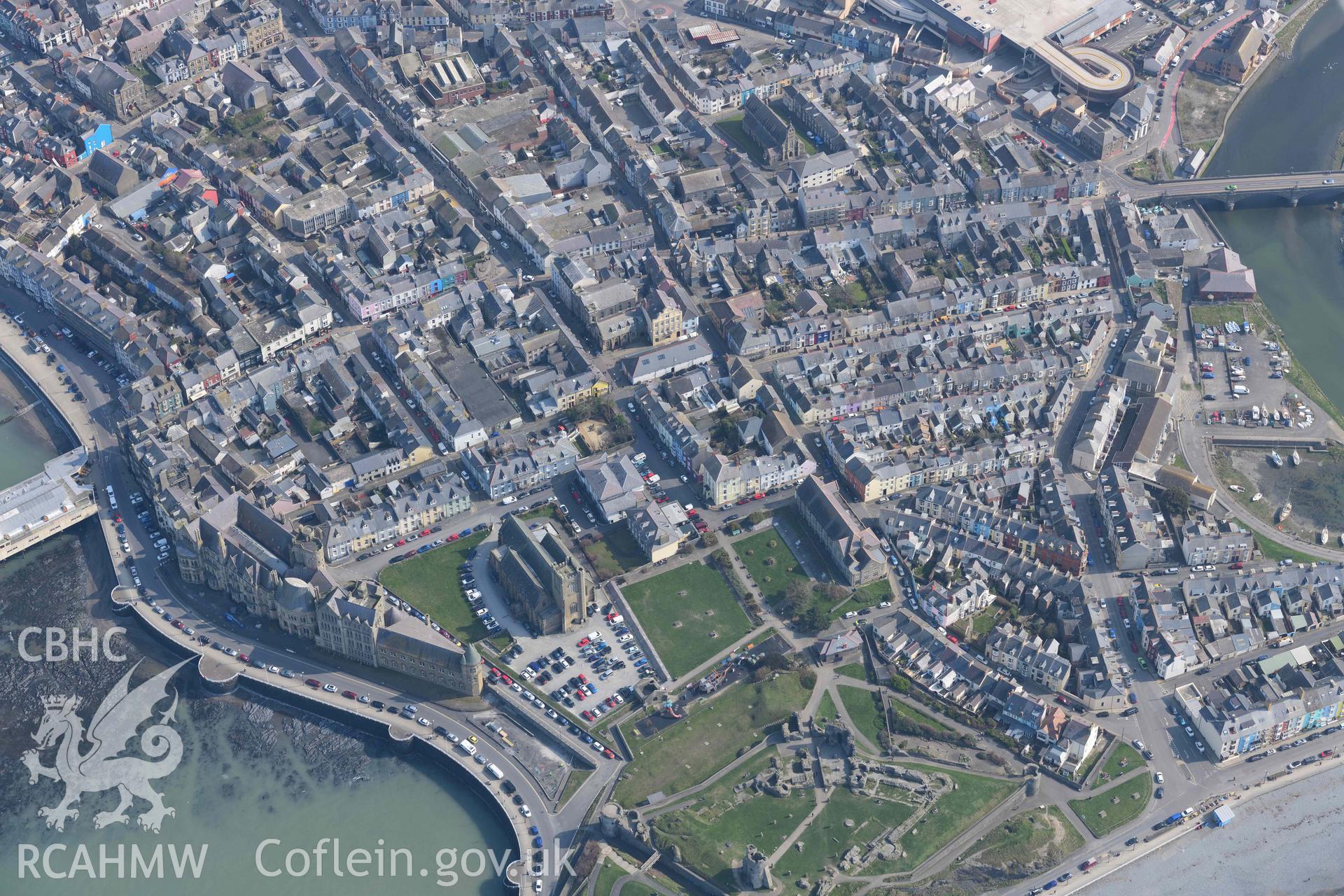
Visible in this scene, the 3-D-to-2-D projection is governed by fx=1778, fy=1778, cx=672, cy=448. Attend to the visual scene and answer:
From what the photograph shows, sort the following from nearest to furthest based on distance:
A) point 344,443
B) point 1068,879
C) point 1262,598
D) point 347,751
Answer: point 1068,879 → point 347,751 → point 1262,598 → point 344,443

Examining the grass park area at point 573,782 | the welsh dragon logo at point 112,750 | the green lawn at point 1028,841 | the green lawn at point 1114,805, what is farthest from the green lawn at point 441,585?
the green lawn at point 1114,805

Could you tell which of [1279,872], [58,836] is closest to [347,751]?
[58,836]

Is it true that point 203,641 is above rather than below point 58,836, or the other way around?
above

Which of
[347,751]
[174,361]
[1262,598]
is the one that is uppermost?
[174,361]

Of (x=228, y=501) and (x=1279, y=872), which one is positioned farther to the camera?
(x=228, y=501)

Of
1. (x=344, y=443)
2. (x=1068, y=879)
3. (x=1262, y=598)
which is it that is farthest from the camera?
(x=344, y=443)

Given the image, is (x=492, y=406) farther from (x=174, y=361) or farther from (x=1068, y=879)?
(x=1068, y=879)

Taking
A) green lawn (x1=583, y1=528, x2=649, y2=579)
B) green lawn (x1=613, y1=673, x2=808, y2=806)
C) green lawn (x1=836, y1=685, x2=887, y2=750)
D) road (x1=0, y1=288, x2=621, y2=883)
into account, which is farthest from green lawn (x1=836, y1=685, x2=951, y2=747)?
green lawn (x1=583, y1=528, x2=649, y2=579)
